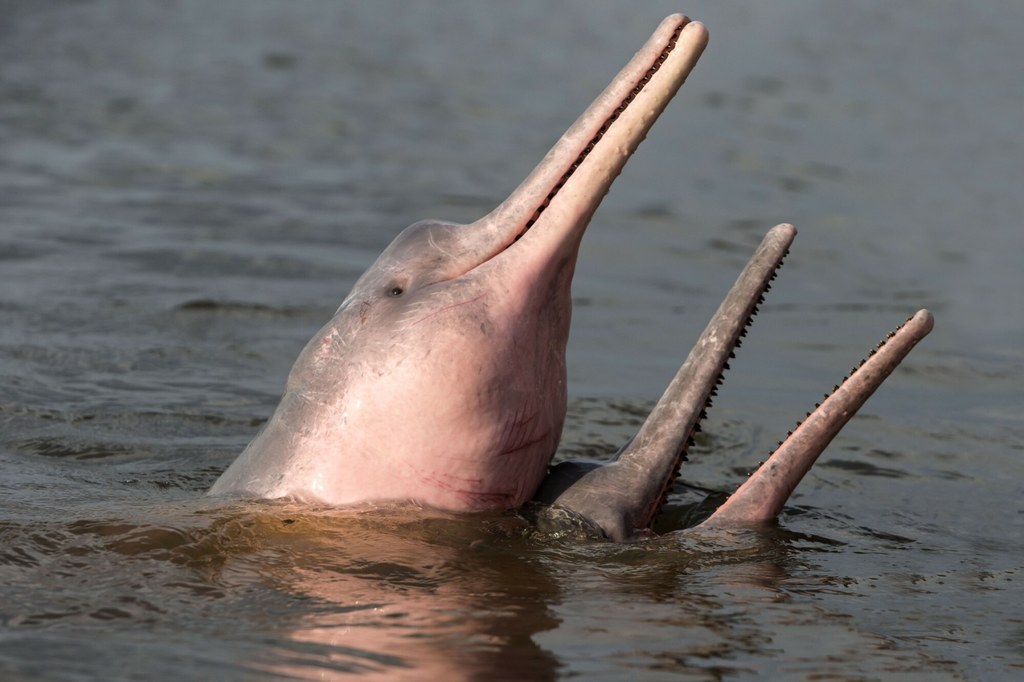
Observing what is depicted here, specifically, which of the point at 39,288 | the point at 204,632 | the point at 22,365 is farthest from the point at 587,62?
the point at 204,632

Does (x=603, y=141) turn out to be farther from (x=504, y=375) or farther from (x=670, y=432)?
(x=670, y=432)

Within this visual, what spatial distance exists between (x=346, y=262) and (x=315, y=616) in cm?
798

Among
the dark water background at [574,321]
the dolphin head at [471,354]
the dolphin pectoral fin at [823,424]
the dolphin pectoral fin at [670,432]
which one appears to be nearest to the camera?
the dark water background at [574,321]

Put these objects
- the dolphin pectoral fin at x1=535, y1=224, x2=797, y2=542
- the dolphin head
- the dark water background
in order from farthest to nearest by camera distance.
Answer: the dolphin pectoral fin at x1=535, y1=224, x2=797, y2=542 → the dolphin head → the dark water background

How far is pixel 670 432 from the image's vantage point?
603 cm

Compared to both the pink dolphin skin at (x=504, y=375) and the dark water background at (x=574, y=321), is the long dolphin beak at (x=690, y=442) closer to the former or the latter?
the pink dolphin skin at (x=504, y=375)

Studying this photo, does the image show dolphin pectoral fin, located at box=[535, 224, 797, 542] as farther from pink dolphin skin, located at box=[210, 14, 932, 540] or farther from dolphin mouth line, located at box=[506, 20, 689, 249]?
dolphin mouth line, located at box=[506, 20, 689, 249]

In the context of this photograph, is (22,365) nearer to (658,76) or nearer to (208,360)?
(208,360)

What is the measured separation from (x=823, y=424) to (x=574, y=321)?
5663 millimetres

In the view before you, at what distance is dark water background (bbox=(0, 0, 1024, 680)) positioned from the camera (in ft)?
16.3

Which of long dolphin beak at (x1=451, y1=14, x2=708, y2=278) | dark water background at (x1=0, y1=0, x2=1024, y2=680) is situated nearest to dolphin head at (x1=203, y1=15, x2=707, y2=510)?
long dolphin beak at (x1=451, y1=14, x2=708, y2=278)

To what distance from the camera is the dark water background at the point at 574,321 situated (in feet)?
16.3

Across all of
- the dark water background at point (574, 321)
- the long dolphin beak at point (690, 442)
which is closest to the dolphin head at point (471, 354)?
the dark water background at point (574, 321)

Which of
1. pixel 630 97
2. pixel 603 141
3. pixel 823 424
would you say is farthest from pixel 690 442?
pixel 630 97
